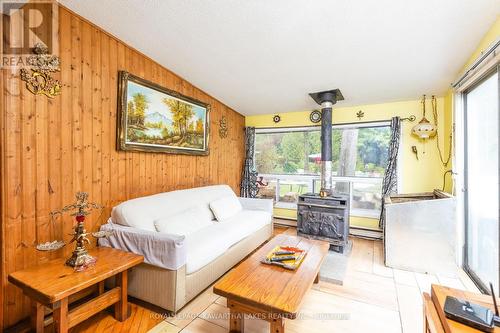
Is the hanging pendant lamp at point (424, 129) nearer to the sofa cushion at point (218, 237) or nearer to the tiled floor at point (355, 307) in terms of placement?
the tiled floor at point (355, 307)

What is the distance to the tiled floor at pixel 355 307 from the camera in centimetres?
167

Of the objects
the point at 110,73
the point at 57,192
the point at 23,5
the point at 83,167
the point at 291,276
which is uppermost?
the point at 23,5

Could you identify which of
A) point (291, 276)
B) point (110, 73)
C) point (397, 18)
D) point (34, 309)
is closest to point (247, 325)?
point (291, 276)

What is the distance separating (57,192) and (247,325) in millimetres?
1785

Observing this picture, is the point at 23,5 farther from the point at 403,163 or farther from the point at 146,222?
the point at 403,163

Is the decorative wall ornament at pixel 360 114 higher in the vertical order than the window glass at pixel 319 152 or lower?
higher

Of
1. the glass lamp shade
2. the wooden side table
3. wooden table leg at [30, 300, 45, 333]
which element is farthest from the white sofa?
the glass lamp shade

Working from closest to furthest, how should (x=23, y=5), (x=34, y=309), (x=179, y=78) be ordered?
(x=34, y=309)
(x=23, y=5)
(x=179, y=78)

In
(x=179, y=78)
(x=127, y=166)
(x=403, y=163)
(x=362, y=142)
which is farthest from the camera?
(x=362, y=142)

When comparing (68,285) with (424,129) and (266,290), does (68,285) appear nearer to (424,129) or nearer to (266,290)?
(266,290)

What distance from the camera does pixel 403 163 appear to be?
3404mm

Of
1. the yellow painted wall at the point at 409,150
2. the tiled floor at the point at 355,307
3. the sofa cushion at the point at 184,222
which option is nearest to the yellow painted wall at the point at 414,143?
the yellow painted wall at the point at 409,150

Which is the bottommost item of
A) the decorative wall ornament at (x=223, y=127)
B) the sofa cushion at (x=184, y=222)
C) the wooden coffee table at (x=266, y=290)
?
the wooden coffee table at (x=266, y=290)

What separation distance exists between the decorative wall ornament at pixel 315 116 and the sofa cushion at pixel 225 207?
193cm
